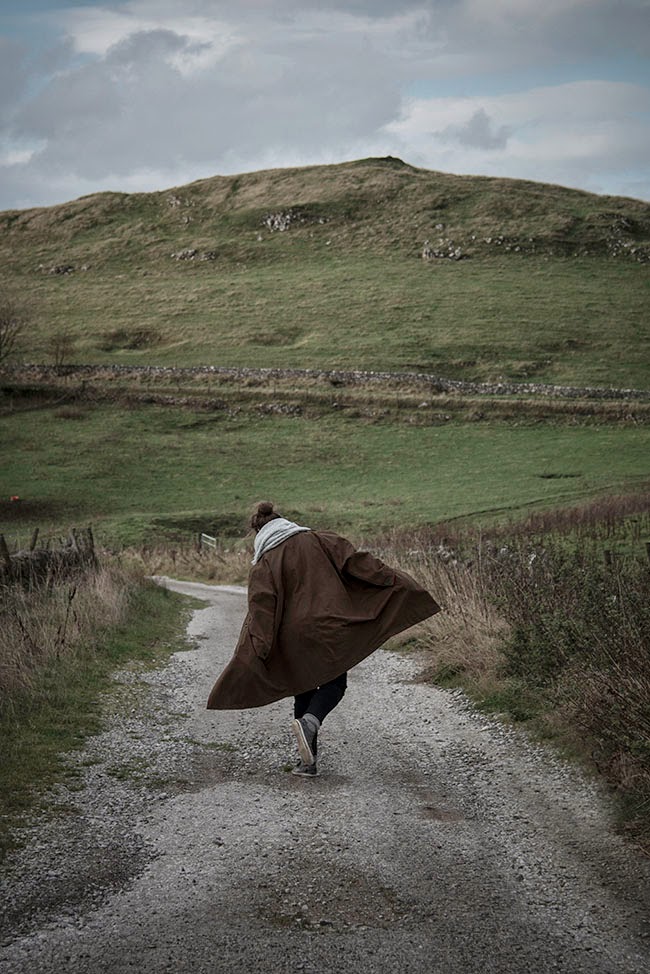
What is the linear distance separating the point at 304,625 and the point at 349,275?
82.0 metres

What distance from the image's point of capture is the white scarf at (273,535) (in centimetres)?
814

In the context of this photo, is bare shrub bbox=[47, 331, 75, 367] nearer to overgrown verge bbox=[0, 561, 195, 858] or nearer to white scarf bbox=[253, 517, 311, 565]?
overgrown verge bbox=[0, 561, 195, 858]

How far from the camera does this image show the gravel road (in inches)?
184

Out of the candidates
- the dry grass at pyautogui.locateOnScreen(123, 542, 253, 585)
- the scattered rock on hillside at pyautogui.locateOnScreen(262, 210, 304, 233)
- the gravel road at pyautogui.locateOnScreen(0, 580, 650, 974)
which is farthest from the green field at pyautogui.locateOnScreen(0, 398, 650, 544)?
the scattered rock on hillside at pyautogui.locateOnScreen(262, 210, 304, 233)

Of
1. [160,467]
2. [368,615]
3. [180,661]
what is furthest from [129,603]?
[160,467]

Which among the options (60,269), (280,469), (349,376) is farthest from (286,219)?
(280,469)

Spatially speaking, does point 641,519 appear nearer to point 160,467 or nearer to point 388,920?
point 388,920

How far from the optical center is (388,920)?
5.00 m

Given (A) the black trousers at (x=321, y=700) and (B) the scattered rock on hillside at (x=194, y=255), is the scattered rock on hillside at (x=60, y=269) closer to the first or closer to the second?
(B) the scattered rock on hillside at (x=194, y=255)

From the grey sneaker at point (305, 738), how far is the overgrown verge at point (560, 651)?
2.09 meters

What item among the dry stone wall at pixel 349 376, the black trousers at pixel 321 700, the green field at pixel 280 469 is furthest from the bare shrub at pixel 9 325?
the black trousers at pixel 321 700

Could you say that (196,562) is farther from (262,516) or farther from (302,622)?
A: (302,622)

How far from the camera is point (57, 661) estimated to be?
Result: 11297 mm

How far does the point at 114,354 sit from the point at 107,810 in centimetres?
6883
